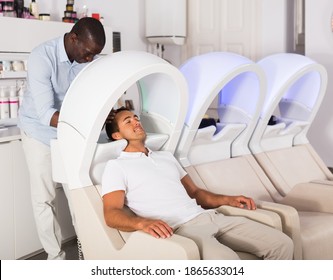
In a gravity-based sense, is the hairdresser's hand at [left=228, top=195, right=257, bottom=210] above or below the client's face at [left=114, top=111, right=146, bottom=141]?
below

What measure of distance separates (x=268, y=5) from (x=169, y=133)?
3.30m

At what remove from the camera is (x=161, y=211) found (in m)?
2.14

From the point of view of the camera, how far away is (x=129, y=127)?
7.51 feet

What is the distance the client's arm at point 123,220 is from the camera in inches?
75.0

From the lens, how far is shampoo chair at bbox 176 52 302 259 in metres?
2.64

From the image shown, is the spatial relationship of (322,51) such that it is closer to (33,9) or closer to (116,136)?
(33,9)

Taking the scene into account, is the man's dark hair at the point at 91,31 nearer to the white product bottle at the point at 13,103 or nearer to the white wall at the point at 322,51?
the white product bottle at the point at 13,103

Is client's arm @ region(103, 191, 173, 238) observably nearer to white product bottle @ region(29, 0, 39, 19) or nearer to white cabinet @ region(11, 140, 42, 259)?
white cabinet @ region(11, 140, 42, 259)

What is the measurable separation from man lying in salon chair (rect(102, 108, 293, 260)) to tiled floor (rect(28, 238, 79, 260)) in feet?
3.14

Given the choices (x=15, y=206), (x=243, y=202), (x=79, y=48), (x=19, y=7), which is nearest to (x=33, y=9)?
(x=19, y=7)

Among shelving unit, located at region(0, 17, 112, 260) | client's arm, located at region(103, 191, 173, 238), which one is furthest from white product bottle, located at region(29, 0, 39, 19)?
client's arm, located at region(103, 191, 173, 238)

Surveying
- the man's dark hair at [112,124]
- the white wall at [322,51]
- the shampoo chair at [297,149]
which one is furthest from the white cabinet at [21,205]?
the white wall at [322,51]

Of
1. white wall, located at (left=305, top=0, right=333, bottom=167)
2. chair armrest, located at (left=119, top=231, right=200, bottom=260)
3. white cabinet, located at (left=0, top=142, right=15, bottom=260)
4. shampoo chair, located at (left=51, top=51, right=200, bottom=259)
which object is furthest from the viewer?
white wall, located at (left=305, top=0, right=333, bottom=167)

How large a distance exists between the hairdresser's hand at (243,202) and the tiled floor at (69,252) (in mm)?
1052
